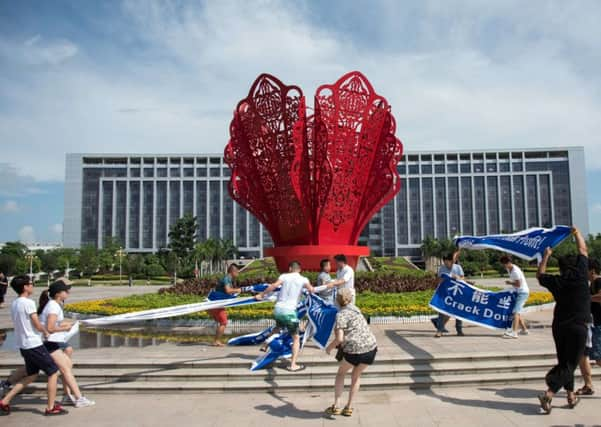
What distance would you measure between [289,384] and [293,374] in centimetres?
24

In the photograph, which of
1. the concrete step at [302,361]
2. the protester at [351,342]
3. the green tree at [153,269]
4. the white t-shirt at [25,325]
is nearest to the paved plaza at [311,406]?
the concrete step at [302,361]

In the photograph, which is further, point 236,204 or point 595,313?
point 236,204

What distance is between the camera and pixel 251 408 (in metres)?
5.27

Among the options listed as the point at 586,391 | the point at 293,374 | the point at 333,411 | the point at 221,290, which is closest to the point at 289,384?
the point at 293,374

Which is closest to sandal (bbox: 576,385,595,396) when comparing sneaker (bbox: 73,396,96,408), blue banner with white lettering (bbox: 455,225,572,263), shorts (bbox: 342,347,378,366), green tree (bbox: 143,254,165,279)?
blue banner with white lettering (bbox: 455,225,572,263)

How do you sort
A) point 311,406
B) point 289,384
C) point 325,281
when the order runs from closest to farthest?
point 311,406 → point 289,384 → point 325,281

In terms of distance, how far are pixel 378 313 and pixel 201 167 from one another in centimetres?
7685

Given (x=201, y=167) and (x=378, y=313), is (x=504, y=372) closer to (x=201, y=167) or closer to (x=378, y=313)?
(x=378, y=313)

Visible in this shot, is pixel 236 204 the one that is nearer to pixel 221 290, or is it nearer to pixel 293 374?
pixel 221 290

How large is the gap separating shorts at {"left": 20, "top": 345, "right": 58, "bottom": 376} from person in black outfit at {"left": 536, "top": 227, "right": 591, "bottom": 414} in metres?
5.33

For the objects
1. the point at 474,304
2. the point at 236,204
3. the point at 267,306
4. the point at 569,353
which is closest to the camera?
the point at 569,353

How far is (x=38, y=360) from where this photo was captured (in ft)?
16.4

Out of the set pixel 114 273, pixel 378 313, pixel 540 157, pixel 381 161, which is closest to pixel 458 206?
pixel 540 157

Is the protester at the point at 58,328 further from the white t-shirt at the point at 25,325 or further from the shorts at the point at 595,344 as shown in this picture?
the shorts at the point at 595,344
